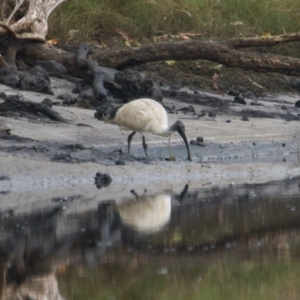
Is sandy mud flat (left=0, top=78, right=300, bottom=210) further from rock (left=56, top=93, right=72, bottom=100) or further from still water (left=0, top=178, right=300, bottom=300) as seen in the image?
still water (left=0, top=178, right=300, bottom=300)

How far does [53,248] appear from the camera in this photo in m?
6.41

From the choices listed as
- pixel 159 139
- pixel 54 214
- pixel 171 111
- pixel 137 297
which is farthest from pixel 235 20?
pixel 137 297

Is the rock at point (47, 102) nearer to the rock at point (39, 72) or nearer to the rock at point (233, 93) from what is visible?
A: the rock at point (39, 72)

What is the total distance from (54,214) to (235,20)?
1060 centimetres

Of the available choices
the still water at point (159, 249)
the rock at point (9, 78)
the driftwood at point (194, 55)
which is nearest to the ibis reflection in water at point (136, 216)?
the still water at point (159, 249)

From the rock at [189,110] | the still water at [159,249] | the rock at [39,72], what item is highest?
the rock at [39,72]

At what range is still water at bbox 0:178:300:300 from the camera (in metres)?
5.24

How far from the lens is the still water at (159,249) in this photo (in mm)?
5242

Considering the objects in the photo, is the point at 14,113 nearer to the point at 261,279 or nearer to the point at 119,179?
the point at 119,179

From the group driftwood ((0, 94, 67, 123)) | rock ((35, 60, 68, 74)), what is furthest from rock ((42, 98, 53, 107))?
rock ((35, 60, 68, 74))

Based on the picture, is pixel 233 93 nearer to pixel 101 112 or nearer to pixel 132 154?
pixel 101 112

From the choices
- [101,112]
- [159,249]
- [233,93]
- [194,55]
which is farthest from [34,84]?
[159,249]

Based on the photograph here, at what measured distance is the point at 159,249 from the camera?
6.31 m

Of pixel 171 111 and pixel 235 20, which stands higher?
pixel 235 20
